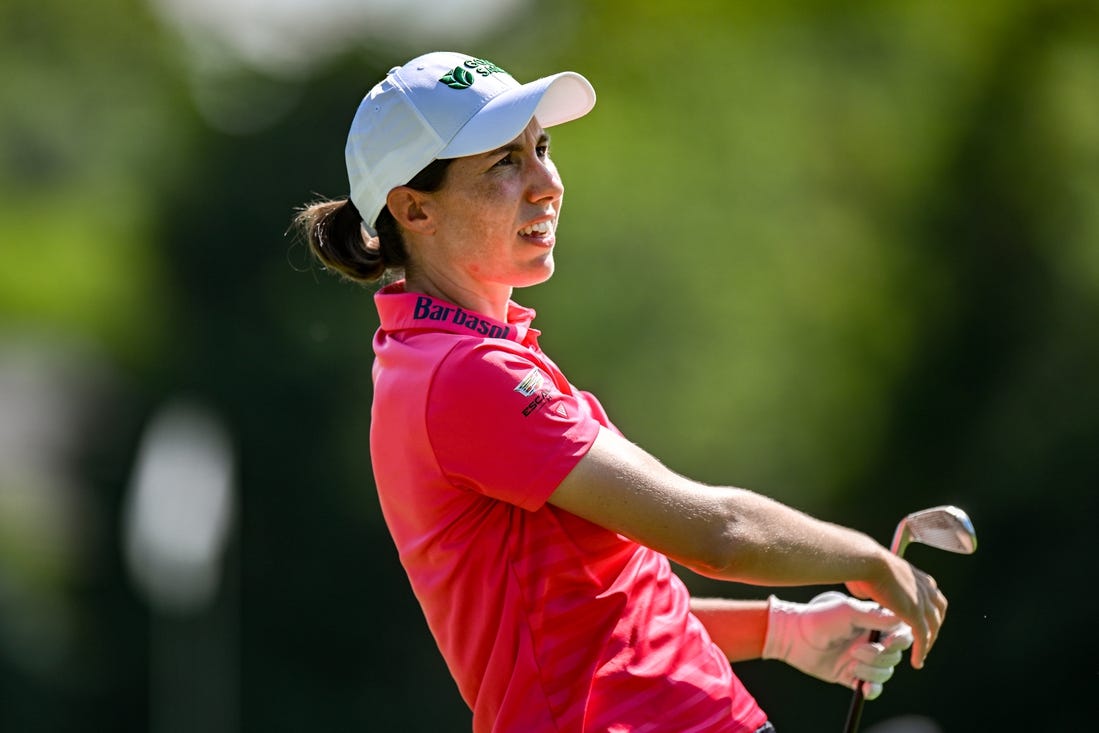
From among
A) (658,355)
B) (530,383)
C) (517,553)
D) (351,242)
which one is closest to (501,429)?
(530,383)

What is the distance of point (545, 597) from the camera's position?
2.51 m

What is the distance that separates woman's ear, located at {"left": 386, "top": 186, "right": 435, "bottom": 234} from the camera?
2.75 meters

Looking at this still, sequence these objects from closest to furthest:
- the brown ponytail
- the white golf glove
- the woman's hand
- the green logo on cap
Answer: the woman's hand, the green logo on cap, the brown ponytail, the white golf glove

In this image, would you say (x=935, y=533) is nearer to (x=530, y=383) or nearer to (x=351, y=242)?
(x=530, y=383)

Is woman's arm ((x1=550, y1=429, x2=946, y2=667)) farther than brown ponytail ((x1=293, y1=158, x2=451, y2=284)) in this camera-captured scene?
No

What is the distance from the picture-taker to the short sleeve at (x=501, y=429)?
8.01 feet

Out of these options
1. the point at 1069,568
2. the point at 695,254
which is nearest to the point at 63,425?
the point at 695,254

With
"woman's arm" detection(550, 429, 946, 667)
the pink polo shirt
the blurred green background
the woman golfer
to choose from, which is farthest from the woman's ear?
the blurred green background

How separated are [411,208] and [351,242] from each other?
0.22 metres

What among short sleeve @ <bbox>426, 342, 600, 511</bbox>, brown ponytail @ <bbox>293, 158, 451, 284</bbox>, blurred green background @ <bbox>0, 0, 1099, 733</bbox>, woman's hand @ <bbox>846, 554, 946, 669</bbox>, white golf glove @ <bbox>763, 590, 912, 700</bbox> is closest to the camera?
short sleeve @ <bbox>426, 342, 600, 511</bbox>

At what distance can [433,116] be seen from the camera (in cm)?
270

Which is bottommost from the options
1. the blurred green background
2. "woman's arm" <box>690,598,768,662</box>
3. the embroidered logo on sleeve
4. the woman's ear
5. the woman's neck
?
the blurred green background

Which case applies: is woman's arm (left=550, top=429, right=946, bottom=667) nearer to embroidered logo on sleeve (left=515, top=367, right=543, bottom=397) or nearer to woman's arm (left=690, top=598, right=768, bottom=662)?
embroidered logo on sleeve (left=515, top=367, right=543, bottom=397)

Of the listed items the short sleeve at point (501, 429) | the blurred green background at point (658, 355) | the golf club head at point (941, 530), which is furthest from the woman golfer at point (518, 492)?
the blurred green background at point (658, 355)
